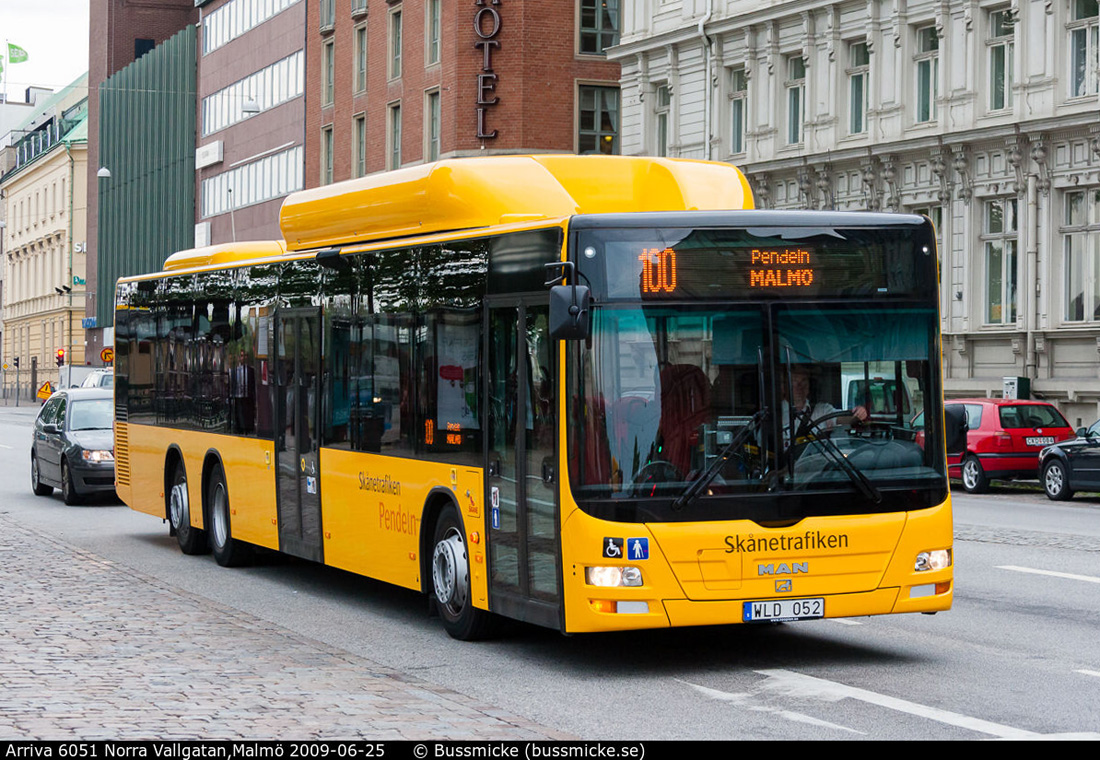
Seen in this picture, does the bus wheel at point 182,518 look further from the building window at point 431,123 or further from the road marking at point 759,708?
the building window at point 431,123

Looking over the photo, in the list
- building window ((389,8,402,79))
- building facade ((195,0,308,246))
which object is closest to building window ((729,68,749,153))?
building window ((389,8,402,79))

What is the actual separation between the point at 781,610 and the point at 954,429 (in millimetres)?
1657

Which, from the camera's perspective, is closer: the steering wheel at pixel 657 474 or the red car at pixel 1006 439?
the steering wheel at pixel 657 474

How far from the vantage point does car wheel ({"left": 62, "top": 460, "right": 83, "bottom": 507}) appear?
24.3 m

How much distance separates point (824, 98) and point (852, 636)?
29.9 meters

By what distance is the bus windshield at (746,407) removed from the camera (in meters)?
9.88

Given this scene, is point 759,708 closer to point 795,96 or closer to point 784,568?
point 784,568

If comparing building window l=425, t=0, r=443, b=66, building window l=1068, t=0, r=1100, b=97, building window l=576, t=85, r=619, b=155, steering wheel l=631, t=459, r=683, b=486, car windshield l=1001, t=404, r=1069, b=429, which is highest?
building window l=425, t=0, r=443, b=66

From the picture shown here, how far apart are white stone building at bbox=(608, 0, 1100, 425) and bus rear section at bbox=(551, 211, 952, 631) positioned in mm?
23923

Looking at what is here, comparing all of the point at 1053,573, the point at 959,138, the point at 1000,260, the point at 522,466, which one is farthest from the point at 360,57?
the point at 522,466

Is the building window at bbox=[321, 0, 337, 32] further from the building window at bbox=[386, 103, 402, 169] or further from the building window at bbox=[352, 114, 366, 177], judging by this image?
the building window at bbox=[386, 103, 402, 169]

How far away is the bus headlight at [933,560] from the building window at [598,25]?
45662 mm

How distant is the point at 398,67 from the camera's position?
58.7 metres

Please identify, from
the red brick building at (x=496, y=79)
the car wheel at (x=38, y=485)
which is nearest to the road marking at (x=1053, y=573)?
the car wheel at (x=38, y=485)
